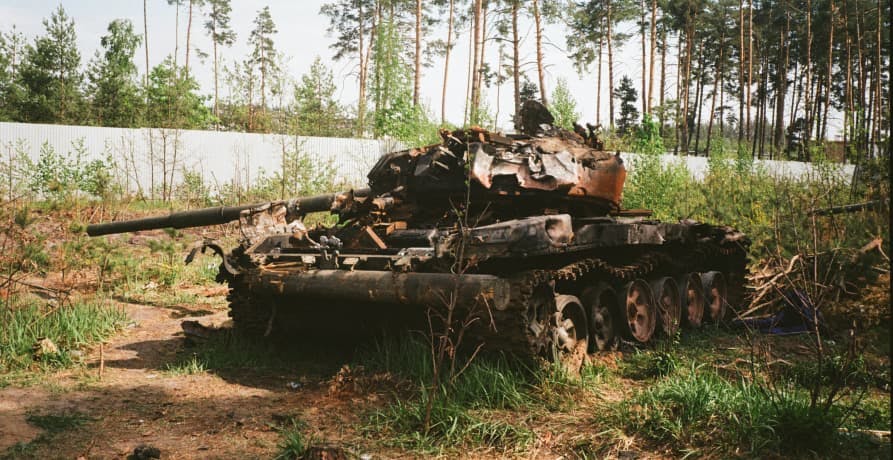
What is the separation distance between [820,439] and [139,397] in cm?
487

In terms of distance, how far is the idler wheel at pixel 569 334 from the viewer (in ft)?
18.5

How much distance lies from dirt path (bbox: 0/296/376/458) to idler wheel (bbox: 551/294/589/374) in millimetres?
1728

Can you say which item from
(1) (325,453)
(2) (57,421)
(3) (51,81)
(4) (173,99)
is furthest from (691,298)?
(3) (51,81)

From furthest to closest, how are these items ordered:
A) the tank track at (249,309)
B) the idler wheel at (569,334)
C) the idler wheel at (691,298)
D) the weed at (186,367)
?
the idler wheel at (691,298), the tank track at (249,309), the weed at (186,367), the idler wheel at (569,334)

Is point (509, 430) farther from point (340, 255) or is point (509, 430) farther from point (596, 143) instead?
point (596, 143)

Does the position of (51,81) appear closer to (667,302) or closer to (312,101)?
(312,101)

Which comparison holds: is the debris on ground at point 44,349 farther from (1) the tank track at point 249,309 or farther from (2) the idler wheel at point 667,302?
(2) the idler wheel at point 667,302

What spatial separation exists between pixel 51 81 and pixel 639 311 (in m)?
29.9

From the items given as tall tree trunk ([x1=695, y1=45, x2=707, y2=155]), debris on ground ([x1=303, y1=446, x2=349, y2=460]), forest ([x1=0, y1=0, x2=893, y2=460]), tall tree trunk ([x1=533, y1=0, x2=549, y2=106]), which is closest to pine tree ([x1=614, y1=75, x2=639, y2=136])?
tall tree trunk ([x1=695, y1=45, x2=707, y2=155])

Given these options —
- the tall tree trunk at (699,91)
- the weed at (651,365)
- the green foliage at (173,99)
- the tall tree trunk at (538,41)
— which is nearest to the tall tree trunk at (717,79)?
the tall tree trunk at (699,91)

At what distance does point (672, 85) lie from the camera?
35062 mm

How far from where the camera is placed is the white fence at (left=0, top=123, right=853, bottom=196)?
20.7m

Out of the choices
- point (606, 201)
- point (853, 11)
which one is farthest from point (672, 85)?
point (606, 201)

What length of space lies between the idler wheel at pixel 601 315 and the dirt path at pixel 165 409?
2.48 meters
